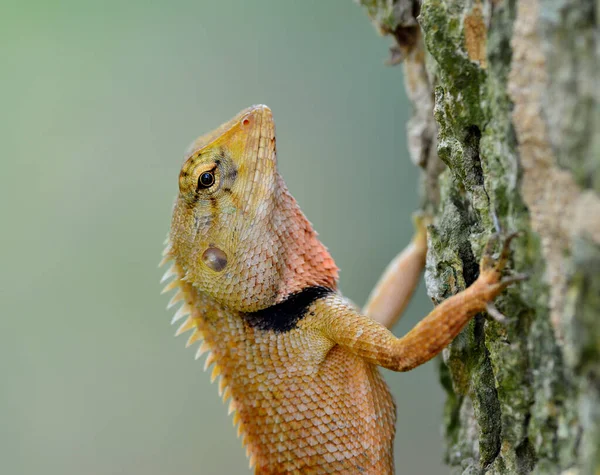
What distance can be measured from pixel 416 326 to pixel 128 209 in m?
4.55

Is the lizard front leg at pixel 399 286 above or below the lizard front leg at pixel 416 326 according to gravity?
above

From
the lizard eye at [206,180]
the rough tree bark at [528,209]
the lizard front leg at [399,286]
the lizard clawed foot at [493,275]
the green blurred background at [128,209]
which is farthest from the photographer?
the green blurred background at [128,209]

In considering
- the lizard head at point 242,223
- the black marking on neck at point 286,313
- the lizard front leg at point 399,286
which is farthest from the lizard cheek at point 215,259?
the lizard front leg at point 399,286

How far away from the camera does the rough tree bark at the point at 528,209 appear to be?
56.5 inches

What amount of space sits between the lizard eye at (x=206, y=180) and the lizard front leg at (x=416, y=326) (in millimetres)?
732

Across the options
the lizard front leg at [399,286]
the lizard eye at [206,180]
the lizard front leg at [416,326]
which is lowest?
the lizard front leg at [416,326]

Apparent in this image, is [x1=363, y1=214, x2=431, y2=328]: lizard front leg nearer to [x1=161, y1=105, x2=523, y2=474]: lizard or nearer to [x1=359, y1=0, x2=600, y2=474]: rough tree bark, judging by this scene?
[x1=161, y1=105, x2=523, y2=474]: lizard

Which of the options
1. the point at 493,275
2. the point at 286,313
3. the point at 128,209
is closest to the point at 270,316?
the point at 286,313

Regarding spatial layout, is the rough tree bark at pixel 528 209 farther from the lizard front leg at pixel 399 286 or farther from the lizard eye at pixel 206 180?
the lizard front leg at pixel 399 286

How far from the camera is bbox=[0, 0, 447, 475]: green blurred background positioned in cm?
608

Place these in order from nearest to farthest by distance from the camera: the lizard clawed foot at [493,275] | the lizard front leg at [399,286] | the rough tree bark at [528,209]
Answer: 1. the rough tree bark at [528,209]
2. the lizard clawed foot at [493,275]
3. the lizard front leg at [399,286]

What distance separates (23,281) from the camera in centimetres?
614

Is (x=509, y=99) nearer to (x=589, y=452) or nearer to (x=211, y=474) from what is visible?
(x=589, y=452)

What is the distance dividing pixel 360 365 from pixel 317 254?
544 millimetres
